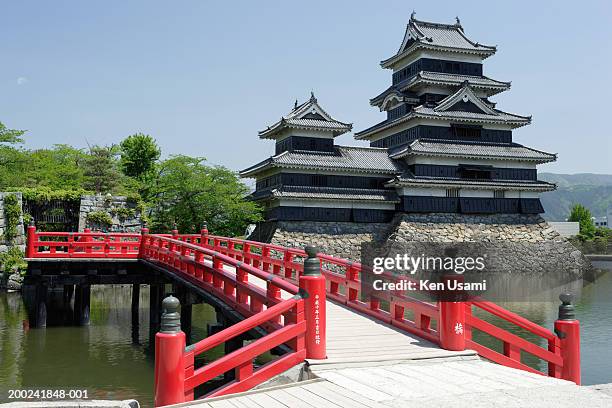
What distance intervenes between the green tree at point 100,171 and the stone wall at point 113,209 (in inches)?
312

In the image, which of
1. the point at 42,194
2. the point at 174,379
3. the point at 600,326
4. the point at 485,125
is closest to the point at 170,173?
the point at 42,194

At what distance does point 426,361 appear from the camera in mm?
7801

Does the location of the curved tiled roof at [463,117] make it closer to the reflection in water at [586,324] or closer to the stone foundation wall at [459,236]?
the stone foundation wall at [459,236]

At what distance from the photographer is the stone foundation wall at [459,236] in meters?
38.5

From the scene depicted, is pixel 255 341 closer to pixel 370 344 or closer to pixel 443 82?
pixel 370 344

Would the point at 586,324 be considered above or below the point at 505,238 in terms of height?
below

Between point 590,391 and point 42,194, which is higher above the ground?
point 42,194

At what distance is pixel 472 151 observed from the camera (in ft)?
137

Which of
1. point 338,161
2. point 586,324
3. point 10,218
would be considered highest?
point 338,161

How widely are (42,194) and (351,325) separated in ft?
90.5

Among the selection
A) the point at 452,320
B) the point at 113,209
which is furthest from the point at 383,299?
the point at 113,209

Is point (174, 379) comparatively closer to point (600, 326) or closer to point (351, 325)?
point (351, 325)

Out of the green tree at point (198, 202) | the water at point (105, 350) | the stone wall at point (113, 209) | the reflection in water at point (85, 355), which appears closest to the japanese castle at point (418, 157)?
the green tree at point (198, 202)

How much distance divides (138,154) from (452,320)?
145 ft
